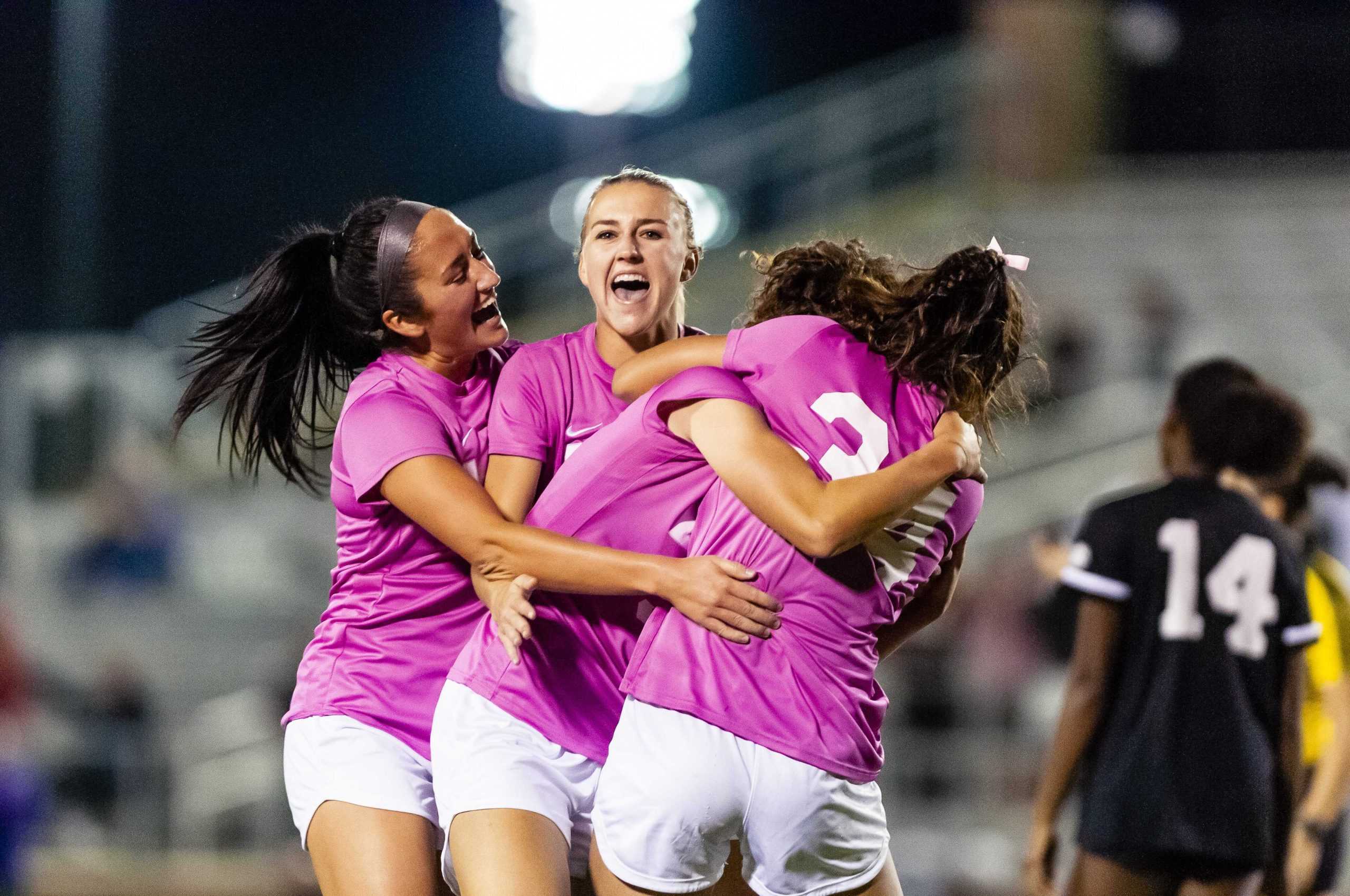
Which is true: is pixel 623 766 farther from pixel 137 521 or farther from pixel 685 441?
pixel 137 521

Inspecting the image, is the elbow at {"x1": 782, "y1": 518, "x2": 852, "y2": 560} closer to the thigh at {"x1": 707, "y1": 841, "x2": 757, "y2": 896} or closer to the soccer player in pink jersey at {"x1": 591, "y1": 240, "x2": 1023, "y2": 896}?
the soccer player in pink jersey at {"x1": 591, "y1": 240, "x2": 1023, "y2": 896}

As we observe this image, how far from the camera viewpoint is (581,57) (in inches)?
578

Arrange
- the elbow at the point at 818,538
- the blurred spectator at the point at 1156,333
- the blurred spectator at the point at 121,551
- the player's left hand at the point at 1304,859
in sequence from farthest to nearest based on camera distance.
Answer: the blurred spectator at the point at 121,551 < the blurred spectator at the point at 1156,333 < the player's left hand at the point at 1304,859 < the elbow at the point at 818,538

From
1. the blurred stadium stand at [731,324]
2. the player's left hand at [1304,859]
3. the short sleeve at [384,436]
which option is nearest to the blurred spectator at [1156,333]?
the blurred stadium stand at [731,324]

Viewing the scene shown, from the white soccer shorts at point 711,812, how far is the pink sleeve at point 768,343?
0.57 metres

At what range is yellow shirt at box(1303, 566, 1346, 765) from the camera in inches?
178

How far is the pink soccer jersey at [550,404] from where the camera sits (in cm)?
292

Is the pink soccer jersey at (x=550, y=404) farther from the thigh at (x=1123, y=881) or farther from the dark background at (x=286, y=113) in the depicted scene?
the dark background at (x=286, y=113)

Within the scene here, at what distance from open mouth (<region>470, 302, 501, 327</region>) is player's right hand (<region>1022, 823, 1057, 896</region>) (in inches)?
75.5

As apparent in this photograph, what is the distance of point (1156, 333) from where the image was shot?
1039cm

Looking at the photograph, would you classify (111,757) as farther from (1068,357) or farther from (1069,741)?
(1069,741)

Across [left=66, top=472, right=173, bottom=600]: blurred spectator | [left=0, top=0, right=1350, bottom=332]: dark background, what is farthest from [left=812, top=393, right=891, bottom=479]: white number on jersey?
[left=0, top=0, right=1350, bottom=332]: dark background

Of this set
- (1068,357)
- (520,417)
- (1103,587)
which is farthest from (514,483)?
(1068,357)

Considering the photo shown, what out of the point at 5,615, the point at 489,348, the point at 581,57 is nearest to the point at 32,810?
the point at 5,615
